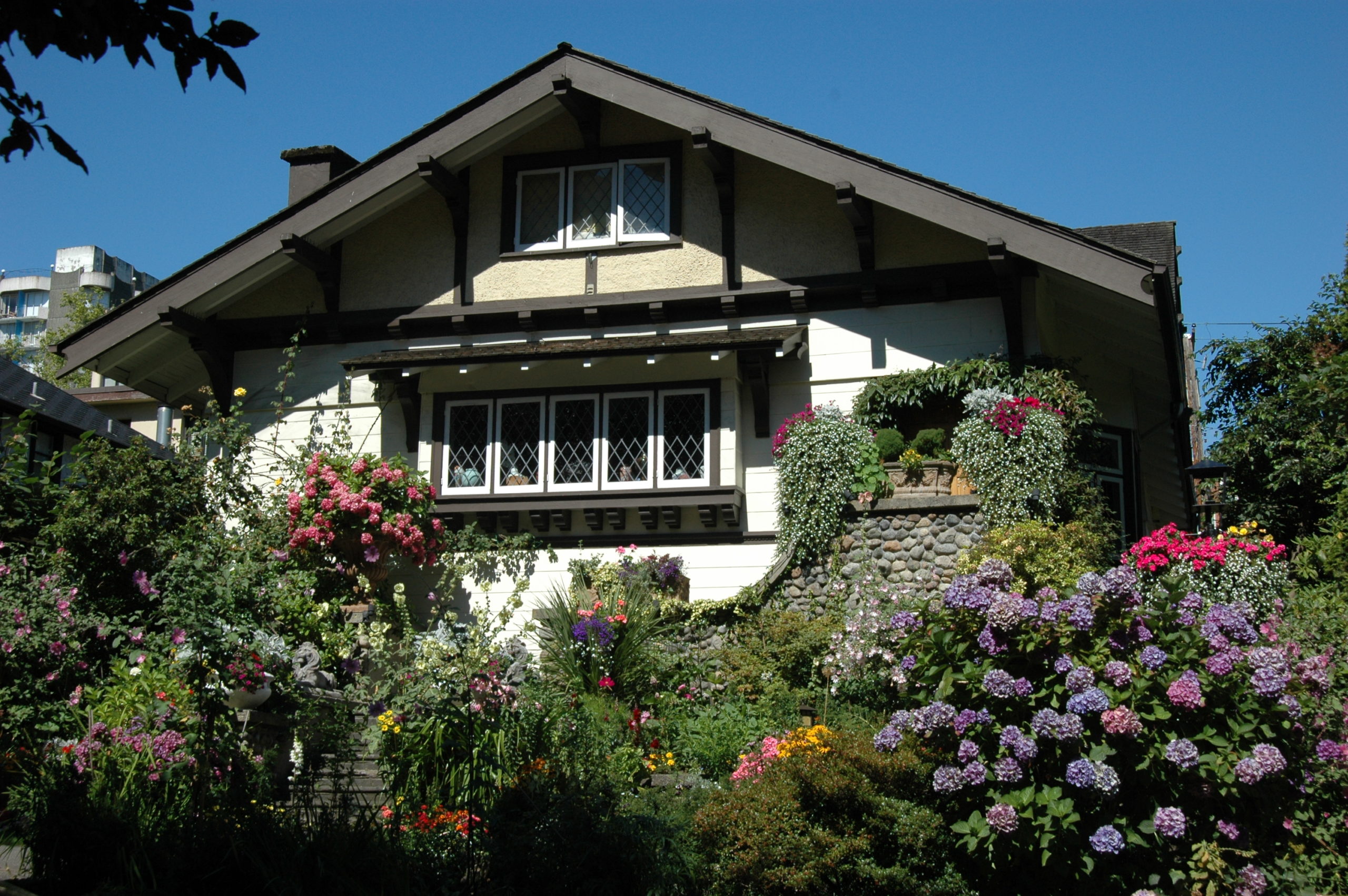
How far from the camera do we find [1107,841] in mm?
6047

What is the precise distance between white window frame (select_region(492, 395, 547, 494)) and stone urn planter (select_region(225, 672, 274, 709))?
4.90 metres

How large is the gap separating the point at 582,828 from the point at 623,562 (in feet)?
19.3

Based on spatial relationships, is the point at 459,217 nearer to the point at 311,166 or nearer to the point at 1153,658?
the point at 311,166

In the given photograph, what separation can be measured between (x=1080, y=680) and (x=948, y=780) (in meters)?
0.87

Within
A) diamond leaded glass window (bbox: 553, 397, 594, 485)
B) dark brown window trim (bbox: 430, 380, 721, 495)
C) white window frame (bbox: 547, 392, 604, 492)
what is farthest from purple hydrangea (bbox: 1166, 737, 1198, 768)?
diamond leaded glass window (bbox: 553, 397, 594, 485)

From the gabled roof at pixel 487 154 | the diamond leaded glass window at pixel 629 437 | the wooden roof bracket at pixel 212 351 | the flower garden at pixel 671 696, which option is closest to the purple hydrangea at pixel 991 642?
the flower garden at pixel 671 696

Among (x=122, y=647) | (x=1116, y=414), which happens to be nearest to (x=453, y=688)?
(x=122, y=647)

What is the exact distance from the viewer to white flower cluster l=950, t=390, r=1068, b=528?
10805mm

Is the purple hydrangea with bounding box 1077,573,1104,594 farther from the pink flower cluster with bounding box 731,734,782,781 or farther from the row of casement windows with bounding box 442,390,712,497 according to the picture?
the row of casement windows with bounding box 442,390,712,497

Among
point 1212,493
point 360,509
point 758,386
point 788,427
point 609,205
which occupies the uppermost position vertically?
point 609,205

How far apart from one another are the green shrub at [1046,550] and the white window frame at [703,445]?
118 inches

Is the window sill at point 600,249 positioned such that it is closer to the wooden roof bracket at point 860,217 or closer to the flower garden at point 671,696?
the wooden roof bracket at point 860,217

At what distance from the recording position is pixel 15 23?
13.1ft

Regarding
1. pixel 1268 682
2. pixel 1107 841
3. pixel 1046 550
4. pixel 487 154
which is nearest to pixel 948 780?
pixel 1107 841
